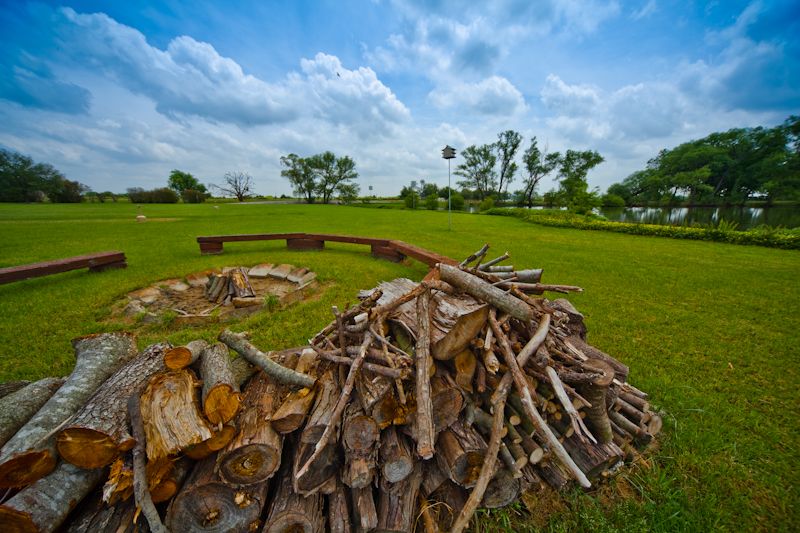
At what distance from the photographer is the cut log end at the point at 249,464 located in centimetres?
152

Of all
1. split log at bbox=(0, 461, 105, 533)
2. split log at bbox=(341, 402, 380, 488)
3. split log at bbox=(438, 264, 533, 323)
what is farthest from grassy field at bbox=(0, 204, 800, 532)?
split log at bbox=(0, 461, 105, 533)

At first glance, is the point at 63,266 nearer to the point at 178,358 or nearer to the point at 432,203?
the point at 178,358

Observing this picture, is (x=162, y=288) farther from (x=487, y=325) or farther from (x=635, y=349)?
(x=635, y=349)

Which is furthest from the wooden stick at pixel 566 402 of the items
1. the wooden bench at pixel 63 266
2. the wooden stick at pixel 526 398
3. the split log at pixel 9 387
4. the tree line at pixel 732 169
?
the tree line at pixel 732 169

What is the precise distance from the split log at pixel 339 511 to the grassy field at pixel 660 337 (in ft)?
2.95

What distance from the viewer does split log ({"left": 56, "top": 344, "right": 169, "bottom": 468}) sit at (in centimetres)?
134

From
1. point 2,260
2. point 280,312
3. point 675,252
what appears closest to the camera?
point 280,312

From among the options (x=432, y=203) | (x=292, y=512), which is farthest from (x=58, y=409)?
(x=432, y=203)

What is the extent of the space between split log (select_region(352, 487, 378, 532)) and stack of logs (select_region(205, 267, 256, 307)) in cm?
438

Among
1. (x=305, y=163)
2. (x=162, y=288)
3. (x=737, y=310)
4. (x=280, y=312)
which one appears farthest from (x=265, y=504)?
(x=305, y=163)

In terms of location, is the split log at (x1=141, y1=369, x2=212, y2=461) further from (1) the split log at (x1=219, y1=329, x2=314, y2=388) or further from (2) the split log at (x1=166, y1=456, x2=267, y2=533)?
(1) the split log at (x1=219, y1=329, x2=314, y2=388)

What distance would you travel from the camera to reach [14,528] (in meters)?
1.21

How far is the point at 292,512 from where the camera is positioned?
1537mm

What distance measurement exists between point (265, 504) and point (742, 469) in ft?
12.4
